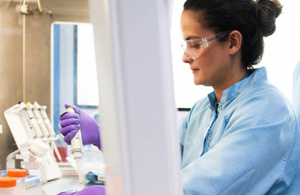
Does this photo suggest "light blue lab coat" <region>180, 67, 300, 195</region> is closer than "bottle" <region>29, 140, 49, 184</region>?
Yes

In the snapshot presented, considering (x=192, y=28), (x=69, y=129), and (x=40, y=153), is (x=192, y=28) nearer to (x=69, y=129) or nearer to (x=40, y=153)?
(x=69, y=129)

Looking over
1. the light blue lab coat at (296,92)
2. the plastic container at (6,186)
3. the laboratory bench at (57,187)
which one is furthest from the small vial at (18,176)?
the light blue lab coat at (296,92)

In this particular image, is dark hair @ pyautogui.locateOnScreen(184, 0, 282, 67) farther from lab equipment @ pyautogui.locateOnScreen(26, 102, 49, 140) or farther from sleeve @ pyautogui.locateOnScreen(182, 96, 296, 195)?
lab equipment @ pyautogui.locateOnScreen(26, 102, 49, 140)

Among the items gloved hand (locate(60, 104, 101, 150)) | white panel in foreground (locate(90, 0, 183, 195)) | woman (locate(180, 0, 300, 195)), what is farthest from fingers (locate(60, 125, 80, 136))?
white panel in foreground (locate(90, 0, 183, 195))

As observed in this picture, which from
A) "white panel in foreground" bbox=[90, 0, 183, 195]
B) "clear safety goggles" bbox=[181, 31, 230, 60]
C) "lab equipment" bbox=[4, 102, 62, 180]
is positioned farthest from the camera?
"lab equipment" bbox=[4, 102, 62, 180]

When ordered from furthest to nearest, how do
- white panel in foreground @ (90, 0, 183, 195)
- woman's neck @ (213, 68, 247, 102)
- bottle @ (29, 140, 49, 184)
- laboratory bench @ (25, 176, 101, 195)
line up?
1. bottle @ (29, 140, 49, 184)
2. laboratory bench @ (25, 176, 101, 195)
3. woman's neck @ (213, 68, 247, 102)
4. white panel in foreground @ (90, 0, 183, 195)

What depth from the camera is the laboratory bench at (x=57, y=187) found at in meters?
1.57

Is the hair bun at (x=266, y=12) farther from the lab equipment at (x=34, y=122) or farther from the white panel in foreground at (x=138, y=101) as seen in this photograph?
the lab equipment at (x=34, y=122)

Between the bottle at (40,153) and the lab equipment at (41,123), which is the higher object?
the lab equipment at (41,123)

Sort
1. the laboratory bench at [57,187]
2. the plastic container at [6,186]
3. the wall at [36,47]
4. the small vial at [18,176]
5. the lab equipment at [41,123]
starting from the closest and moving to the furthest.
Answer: the plastic container at [6,186] < the small vial at [18,176] < the laboratory bench at [57,187] < the lab equipment at [41,123] < the wall at [36,47]

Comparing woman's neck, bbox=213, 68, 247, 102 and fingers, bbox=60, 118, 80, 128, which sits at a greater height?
woman's neck, bbox=213, 68, 247, 102

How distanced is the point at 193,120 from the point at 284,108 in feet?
2.03

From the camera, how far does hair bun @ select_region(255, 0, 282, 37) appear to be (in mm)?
1393

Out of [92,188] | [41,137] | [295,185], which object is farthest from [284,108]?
[41,137]
